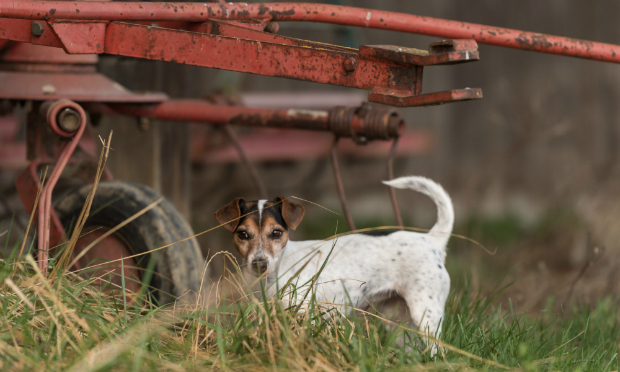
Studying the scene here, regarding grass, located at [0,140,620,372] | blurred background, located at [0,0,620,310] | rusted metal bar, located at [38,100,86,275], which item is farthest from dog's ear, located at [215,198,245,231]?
blurred background, located at [0,0,620,310]

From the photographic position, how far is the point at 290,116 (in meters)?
2.95

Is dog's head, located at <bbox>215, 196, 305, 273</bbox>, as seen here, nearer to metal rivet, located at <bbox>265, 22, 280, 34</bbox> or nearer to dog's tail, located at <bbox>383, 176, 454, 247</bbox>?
dog's tail, located at <bbox>383, 176, 454, 247</bbox>

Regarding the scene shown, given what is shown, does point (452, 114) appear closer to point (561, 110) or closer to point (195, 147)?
point (561, 110)

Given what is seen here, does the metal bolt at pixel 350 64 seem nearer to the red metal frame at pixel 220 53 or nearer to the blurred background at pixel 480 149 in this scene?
the red metal frame at pixel 220 53

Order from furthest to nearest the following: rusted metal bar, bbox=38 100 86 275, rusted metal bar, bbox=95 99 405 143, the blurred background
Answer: the blurred background, rusted metal bar, bbox=95 99 405 143, rusted metal bar, bbox=38 100 86 275

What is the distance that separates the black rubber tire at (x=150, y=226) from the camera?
2453mm

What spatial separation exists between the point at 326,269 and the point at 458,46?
3.71 feet

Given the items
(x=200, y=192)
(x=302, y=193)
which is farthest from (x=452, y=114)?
(x=200, y=192)

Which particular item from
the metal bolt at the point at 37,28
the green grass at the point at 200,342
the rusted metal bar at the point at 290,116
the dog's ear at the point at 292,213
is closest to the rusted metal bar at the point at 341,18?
the metal bolt at the point at 37,28

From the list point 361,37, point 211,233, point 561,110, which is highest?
point 361,37

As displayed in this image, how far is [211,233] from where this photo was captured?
477cm

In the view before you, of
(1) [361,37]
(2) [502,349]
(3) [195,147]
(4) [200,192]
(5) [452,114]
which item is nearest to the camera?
(2) [502,349]

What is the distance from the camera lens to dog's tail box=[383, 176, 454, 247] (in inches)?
102

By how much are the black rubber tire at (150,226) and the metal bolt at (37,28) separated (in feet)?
2.04
